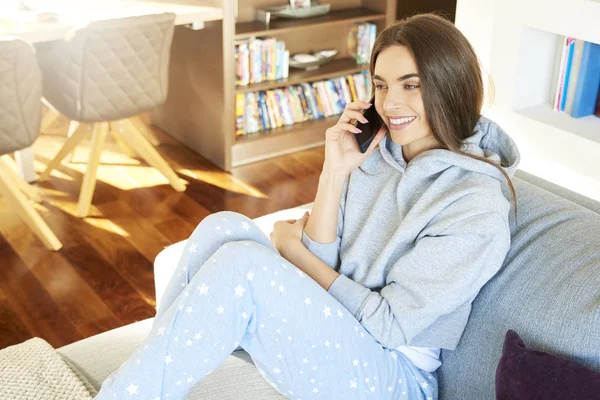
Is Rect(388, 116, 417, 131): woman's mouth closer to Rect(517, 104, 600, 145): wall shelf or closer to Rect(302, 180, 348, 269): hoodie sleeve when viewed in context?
Rect(302, 180, 348, 269): hoodie sleeve

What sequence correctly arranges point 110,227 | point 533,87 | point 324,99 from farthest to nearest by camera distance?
point 324,99 → point 110,227 → point 533,87

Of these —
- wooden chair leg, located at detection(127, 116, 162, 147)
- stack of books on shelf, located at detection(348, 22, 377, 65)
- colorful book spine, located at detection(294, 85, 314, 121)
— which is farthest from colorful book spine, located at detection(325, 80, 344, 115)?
wooden chair leg, located at detection(127, 116, 162, 147)

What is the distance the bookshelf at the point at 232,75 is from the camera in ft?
12.2

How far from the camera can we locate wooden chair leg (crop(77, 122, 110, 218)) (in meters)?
3.38

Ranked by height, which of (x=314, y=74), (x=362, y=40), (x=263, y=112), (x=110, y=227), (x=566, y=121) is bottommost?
(x=110, y=227)

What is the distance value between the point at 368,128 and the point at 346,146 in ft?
0.23

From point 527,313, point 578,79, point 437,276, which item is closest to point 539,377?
point 527,313

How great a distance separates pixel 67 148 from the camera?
3.66 meters

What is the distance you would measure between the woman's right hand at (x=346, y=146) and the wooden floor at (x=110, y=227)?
1123 mm

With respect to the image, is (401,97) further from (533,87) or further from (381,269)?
(533,87)

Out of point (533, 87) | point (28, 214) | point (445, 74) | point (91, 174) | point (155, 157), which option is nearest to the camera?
point (445, 74)

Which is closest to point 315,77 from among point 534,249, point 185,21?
point 185,21

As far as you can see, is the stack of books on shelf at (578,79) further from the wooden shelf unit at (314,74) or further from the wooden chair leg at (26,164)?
the wooden chair leg at (26,164)

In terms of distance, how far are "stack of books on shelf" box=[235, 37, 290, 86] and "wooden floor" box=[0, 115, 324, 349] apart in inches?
16.6
